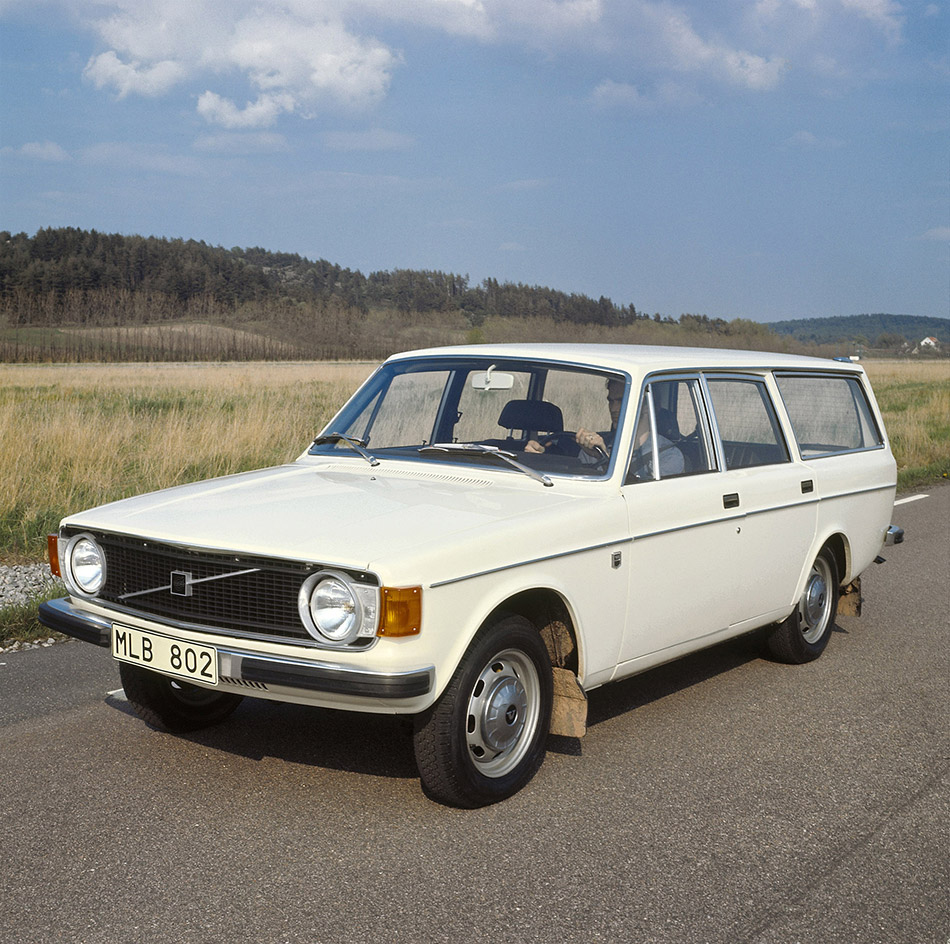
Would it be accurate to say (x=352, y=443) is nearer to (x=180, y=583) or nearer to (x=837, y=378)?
(x=180, y=583)

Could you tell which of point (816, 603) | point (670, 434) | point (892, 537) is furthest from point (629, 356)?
point (892, 537)

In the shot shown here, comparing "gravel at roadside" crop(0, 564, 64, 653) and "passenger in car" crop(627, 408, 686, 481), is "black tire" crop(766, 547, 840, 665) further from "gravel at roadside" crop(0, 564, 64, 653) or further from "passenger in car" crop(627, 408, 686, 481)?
"gravel at roadside" crop(0, 564, 64, 653)

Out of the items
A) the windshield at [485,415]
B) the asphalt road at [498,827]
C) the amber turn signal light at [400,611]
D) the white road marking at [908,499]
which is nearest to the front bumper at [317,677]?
the amber turn signal light at [400,611]

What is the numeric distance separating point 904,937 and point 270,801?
7.22 ft

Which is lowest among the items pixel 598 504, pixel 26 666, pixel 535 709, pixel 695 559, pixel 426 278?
pixel 26 666

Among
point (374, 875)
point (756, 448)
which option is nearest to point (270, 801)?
point (374, 875)

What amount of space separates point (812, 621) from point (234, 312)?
362ft

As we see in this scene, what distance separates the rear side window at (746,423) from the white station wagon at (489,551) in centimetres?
2

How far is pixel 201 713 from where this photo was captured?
480 cm

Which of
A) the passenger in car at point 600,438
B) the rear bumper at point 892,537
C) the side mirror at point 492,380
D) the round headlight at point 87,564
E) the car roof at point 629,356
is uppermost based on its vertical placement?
the car roof at point 629,356

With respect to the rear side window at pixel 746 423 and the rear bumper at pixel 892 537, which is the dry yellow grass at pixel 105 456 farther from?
the rear bumper at pixel 892 537

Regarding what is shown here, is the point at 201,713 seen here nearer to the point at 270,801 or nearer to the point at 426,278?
the point at 270,801

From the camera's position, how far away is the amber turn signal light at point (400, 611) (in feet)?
11.4

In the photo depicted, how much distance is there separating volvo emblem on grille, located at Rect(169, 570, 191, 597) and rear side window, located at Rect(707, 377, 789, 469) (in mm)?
2721
